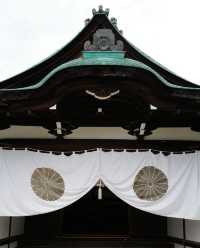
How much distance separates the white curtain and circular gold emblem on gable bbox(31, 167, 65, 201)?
2 centimetres

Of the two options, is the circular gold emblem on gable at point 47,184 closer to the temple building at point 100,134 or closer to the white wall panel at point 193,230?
the temple building at point 100,134

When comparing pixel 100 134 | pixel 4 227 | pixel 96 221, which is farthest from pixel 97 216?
pixel 100 134

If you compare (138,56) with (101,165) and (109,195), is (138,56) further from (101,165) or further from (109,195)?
(109,195)

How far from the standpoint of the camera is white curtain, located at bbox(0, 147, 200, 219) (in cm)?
493

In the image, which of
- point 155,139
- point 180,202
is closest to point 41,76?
point 155,139

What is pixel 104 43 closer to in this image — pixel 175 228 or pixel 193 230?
pixel 193 230

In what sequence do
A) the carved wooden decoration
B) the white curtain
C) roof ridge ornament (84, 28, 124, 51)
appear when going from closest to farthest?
the carved wooden decoration
the white curtain
roof ridge ornament (84, 28, 124, 51)

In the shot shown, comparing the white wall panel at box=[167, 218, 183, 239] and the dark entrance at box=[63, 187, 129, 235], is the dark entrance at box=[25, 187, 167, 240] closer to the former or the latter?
the dark entrance at box=[63, 187, 129, 235]

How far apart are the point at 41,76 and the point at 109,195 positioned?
147 inches

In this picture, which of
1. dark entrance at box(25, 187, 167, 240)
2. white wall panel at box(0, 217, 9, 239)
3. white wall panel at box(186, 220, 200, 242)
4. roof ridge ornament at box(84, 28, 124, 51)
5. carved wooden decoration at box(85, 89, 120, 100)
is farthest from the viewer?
dark entrance at box(25, 187, 167, 240)

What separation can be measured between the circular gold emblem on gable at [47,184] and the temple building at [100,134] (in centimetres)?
2

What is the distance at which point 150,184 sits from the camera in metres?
5.06

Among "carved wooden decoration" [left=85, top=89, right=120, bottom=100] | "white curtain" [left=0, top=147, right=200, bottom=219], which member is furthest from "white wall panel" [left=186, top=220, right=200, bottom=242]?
"carved wooden decoration" [left=85, top=89, right=120, bottom=100]

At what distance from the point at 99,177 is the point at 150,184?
0.83 meters
